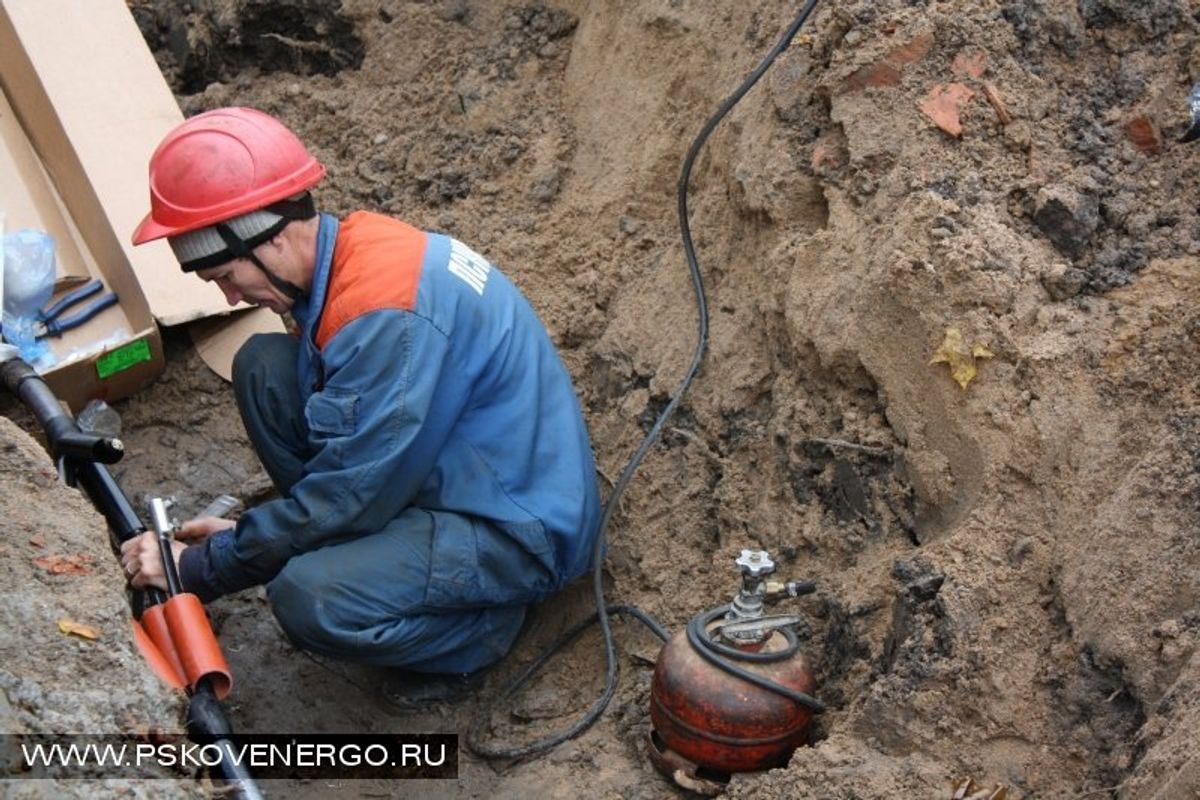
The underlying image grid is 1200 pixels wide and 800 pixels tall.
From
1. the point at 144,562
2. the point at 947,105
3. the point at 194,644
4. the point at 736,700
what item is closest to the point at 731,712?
the point at 736,700

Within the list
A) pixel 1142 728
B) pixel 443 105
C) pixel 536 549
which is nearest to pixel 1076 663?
pixel 1142 728

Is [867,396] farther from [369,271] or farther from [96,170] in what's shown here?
[96,170]

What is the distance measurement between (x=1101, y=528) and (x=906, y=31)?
1503 mm

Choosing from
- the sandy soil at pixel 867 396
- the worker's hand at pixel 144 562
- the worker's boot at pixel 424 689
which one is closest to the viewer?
the sandy soil at pixel 867 396

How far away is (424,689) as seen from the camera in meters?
3.88

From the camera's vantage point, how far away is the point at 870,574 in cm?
319

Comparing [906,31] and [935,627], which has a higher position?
[906,31]

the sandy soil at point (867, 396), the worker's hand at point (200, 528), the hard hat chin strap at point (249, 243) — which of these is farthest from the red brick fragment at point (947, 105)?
the worker's hand at point (200, 528)

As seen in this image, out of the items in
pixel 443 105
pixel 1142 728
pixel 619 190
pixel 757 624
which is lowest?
pixel 1142 728

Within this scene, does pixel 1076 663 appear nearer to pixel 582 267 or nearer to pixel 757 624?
pixel 757 624

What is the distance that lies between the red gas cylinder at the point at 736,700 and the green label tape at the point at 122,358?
228 centimetres

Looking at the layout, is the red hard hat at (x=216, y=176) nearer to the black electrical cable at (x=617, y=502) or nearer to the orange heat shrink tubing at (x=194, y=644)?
the orange heat shrink tubing at (x=194, y=644)

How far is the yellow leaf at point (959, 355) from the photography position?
10.2 ft

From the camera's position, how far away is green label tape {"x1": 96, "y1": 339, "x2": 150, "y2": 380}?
438 cm
